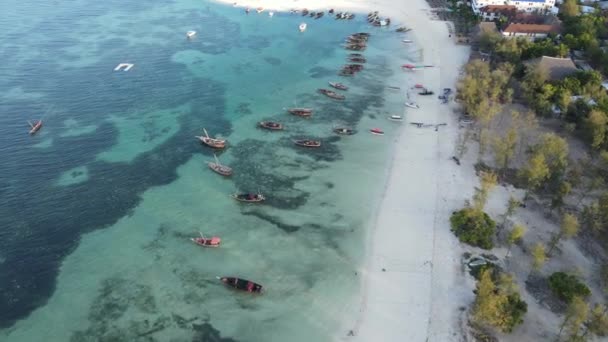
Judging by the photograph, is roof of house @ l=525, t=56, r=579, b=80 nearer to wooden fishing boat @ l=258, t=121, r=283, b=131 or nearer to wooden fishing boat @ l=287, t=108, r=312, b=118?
wooden fishing boat @ l=287, t=108, r=312, b=118

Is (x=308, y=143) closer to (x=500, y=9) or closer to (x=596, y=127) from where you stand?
(x=596, y=127)

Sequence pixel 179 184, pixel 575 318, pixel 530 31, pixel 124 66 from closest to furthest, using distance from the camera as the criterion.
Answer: pixel 575 318 → pixel 179 184 → pixel 124 66 → pixel 530 31

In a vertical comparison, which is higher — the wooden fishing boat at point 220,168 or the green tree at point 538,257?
the green tree at point 538,257

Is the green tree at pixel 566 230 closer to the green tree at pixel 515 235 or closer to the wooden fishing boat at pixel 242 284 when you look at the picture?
the green tree at pixel 515 235

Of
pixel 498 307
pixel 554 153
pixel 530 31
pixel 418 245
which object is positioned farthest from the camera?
pixel 530 31

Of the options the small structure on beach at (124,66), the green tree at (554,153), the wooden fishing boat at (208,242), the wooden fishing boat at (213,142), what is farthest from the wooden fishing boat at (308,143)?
the small structure on beach at (124,66)

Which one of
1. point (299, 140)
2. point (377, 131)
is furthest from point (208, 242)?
point (377, 131)

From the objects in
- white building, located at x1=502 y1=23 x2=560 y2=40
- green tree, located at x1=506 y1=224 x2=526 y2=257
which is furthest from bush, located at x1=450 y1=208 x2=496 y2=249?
white building, located at x1=502 y1=23 x2=560 y2=40

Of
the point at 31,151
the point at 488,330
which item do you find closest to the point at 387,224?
the point at 488,330
